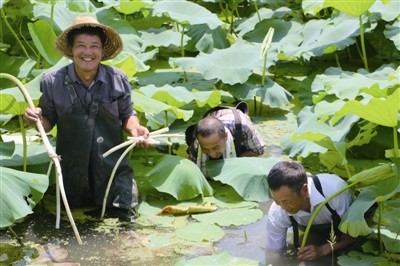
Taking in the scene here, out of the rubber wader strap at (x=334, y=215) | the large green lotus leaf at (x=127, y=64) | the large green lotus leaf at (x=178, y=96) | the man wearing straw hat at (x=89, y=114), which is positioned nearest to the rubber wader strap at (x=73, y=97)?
the man wearing straw hat at (x=89, y=114)

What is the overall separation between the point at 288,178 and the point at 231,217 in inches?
28.5

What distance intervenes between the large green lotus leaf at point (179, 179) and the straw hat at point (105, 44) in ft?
2.44

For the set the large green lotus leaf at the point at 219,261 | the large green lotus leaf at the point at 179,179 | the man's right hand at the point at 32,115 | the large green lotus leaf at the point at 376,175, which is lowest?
the large green lotus leaf at the point at 219,261

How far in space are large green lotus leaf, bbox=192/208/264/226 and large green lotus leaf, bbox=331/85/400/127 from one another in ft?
2.56

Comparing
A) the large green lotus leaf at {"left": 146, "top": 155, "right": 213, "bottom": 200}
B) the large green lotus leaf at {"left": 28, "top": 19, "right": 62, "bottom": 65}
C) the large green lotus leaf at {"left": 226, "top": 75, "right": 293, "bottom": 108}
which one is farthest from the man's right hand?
the large green lotus leaf at {"left": 226, "top": 75, "right": 293, "bottom": 108}

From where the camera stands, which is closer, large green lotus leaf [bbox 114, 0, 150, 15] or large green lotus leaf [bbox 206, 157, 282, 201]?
large green lotus leaf [bbox 206, 157, 282, 201]

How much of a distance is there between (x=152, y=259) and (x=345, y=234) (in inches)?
37.7

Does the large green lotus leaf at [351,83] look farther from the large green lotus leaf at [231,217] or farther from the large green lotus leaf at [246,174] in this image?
the large green lotus leaf at [231,217]

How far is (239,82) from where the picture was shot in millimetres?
5254

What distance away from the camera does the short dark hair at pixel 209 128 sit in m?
3.85

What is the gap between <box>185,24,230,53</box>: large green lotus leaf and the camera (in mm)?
6699

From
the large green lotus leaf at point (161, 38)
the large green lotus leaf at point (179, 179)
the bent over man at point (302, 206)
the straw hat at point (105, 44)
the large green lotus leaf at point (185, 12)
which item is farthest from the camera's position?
the large green lotus leaf at point (161, 38)

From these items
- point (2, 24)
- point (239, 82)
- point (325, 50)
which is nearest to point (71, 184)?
point (239, 82)

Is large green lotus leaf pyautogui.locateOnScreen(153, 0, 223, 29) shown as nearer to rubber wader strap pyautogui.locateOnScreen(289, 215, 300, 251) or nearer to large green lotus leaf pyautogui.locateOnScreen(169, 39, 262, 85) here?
large green lotus leaf pyautogui.locateOnScreen(169, 39, 262, 85)
